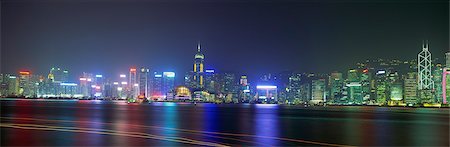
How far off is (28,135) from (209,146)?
27.4 feet

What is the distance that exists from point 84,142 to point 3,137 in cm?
367

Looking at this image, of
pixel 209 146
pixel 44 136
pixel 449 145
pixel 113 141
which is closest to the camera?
pixel 209 146

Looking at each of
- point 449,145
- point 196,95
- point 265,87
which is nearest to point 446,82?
point 265,87

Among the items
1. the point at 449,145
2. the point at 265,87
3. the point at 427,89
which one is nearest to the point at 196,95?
the point at 265,87

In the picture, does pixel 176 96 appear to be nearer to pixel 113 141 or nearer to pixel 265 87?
pixel 265 87

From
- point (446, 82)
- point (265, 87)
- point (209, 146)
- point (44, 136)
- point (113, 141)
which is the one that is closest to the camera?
point (209, 146)

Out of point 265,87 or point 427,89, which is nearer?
point 427,89

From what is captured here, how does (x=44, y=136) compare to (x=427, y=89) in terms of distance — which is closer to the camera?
(x=44, y=136)

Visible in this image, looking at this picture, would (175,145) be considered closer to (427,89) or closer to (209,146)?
(209,146)

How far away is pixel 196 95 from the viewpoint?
642ft

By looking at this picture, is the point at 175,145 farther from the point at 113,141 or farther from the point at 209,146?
the point at 113,141

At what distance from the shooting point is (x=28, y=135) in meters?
18.8

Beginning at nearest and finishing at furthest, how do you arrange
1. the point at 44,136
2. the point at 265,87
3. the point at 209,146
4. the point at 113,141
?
the point at 209,146
the point at 113,141
the point at 44,136
the point at 265,87

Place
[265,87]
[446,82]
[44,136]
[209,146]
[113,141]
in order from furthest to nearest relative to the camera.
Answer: [265,87], [446,82], [44,136], [113,141], [209,146]
